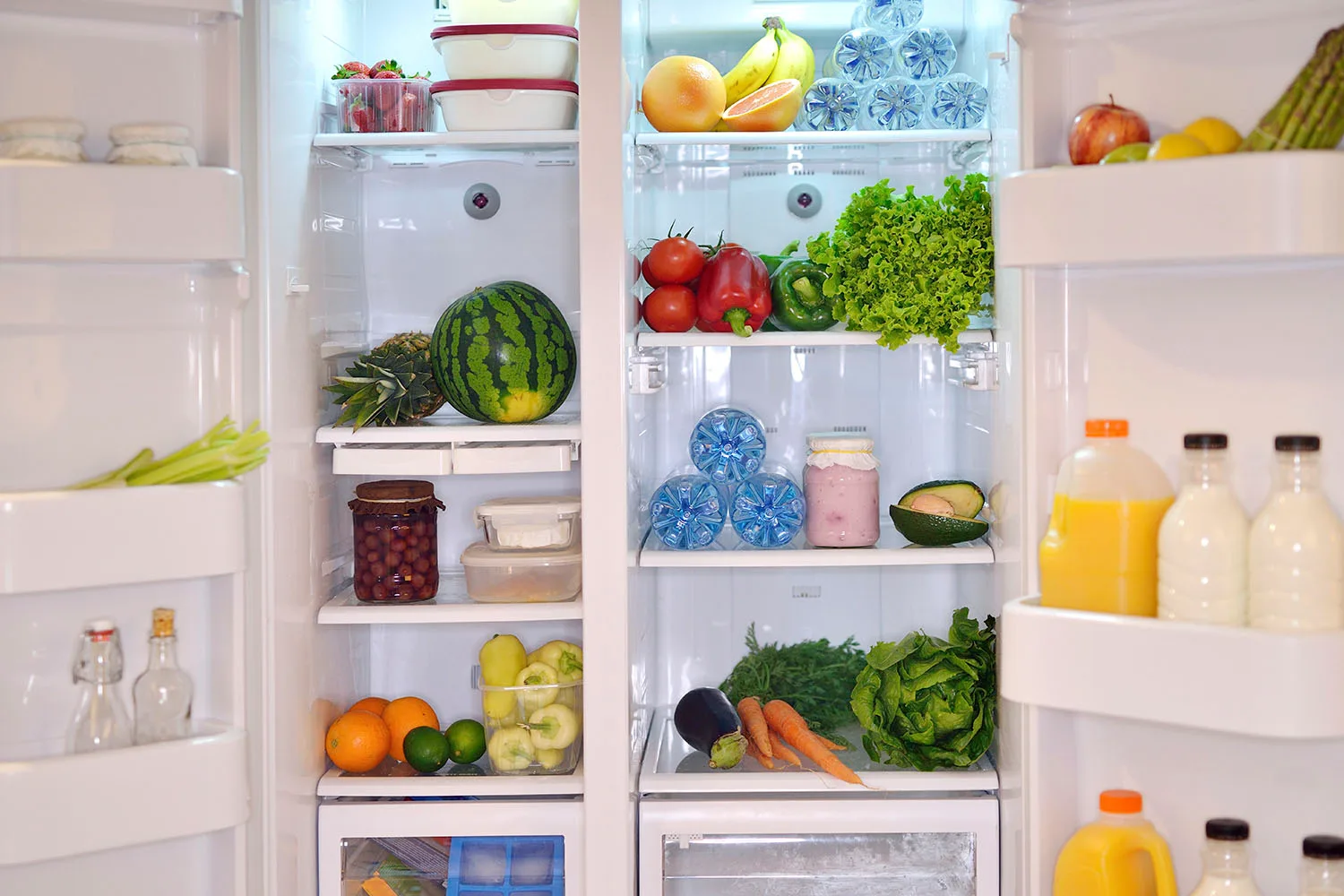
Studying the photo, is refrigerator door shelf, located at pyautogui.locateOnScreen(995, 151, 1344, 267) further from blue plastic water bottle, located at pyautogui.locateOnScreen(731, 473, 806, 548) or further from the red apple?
blue plastic water bottle, located at pyautogui.locateOnScreen(731, 473, 806, 548)

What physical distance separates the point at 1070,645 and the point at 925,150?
1.23m

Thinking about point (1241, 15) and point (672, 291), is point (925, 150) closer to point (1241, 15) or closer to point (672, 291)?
point (672, 291)

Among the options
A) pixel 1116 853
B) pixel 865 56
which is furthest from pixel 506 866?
pixel 865 56

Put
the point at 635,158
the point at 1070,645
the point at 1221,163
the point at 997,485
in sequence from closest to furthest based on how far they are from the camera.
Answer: the point at 1221,163 < the point at 1070,645 < the point at 997,485 < the point at 635,158

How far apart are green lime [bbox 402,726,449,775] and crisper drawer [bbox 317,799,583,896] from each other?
0.21ft

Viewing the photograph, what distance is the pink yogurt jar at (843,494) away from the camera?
2.30 metres

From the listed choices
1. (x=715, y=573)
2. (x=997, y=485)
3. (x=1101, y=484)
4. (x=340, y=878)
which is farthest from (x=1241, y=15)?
(x=340, y=878)

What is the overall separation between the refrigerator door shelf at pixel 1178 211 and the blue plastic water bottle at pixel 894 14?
2.47 feet

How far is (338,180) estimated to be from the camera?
239 cm

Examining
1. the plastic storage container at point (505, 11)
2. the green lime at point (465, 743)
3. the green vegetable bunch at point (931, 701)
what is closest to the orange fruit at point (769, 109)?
the plastic storage container at point (505, 11)

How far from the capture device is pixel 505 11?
228cm

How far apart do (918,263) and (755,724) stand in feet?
2.92

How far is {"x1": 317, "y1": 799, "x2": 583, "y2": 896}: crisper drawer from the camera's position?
216 centimetres

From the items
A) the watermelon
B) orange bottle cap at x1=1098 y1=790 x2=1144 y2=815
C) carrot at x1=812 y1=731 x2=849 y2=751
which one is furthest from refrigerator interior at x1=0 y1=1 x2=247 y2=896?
orange bottle cap at x1=1098 y1=790 x2=1144 y2=815
